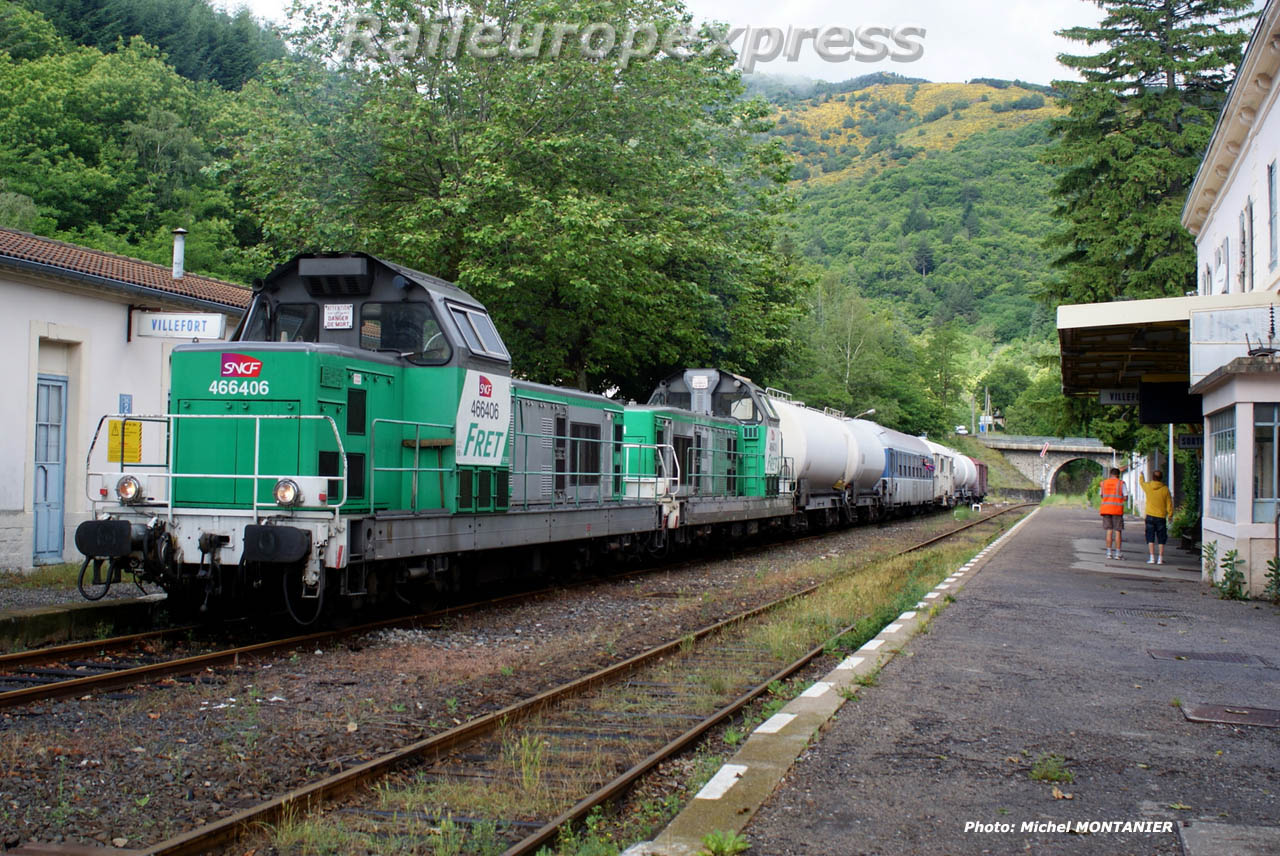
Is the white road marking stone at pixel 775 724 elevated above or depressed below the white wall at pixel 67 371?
below

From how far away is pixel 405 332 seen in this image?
10.4 meters

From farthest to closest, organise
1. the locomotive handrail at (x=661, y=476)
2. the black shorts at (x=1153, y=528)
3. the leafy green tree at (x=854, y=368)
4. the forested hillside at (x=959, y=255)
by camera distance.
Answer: the forested hillside at (x=959, y=255) < the leafy green tree at (x=854, y=368) < the black shorts at (x=1153, y=528) < the locomotive handrail at (x=661, y=476)

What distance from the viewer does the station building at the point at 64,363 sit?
13.6 meters

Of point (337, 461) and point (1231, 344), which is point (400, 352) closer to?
point (337, 461)

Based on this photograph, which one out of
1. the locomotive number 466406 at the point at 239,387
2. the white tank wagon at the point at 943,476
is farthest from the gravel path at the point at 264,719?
the white tank wagon at the point at 943,476

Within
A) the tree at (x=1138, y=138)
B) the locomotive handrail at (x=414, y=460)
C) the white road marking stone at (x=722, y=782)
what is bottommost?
the white road marking stone at (x=722, y=782)

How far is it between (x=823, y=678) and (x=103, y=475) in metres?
6.65

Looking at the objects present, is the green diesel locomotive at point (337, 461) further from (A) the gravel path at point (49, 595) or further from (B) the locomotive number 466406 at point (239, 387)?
(A) the gravel path at point (49, 595)

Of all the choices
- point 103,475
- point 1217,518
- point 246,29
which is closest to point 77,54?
point 246,29

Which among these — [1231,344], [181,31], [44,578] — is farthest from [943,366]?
[44,578]

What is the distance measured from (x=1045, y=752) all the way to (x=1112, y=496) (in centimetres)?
1675

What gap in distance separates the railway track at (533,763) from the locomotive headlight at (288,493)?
292 cm

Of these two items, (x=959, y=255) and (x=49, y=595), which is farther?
(x=959, y=255)

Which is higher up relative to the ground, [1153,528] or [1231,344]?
[1231,344]
